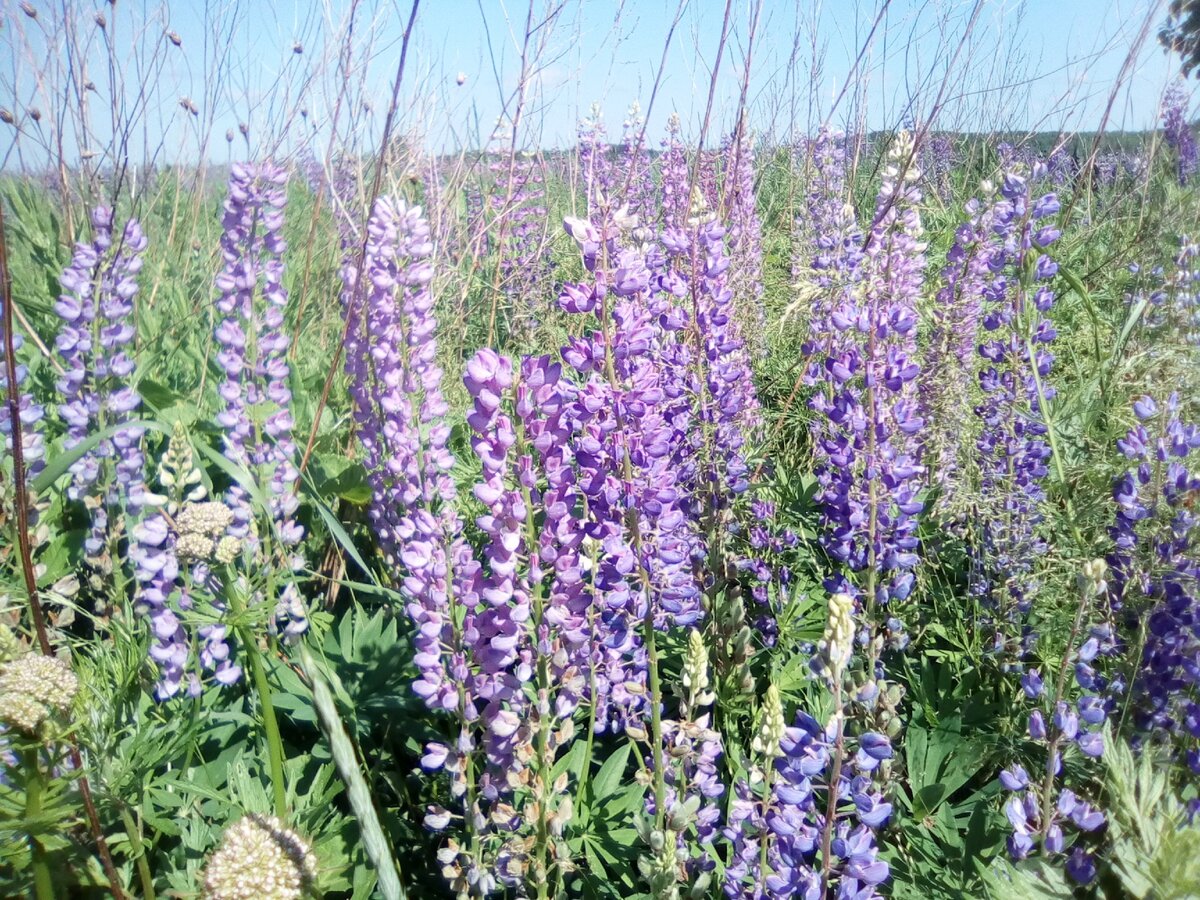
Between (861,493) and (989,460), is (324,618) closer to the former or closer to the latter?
(861,493)

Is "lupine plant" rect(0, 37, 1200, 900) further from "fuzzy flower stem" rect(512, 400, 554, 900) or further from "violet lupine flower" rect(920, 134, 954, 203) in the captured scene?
"violet lupine flower" rect(920, 134, 954, 203)

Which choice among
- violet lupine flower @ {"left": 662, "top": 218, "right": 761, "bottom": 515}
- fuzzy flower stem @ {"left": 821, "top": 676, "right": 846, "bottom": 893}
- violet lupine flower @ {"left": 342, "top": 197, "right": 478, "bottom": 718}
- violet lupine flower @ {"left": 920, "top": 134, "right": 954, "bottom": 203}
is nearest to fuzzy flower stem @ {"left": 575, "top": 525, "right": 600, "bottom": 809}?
violet lupine flower @ {"left": 342, "top": 197, "right": 478, "bottom": 718}

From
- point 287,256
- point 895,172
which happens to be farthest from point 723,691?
point 287,256

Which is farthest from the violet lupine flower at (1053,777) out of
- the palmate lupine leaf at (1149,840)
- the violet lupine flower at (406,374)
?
the violet lupine flower at (406,374)

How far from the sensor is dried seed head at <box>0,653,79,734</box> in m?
0.93

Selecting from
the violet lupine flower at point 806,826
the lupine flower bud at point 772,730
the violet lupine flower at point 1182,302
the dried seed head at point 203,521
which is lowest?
the violet lupine flower at point 806,826

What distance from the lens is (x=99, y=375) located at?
6.86ft

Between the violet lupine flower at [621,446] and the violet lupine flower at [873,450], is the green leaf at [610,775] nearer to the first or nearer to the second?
the violet lupine flower at [621,446]

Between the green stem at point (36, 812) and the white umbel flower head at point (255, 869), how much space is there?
22 centimetres

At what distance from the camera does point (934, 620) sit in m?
2.33

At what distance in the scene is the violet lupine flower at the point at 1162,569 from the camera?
1541mm

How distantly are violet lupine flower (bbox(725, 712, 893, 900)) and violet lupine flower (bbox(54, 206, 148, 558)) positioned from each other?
1.64 meters

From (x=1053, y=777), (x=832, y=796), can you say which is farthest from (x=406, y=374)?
(x=1053, y=777)

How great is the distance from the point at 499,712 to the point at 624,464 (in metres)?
0.46
